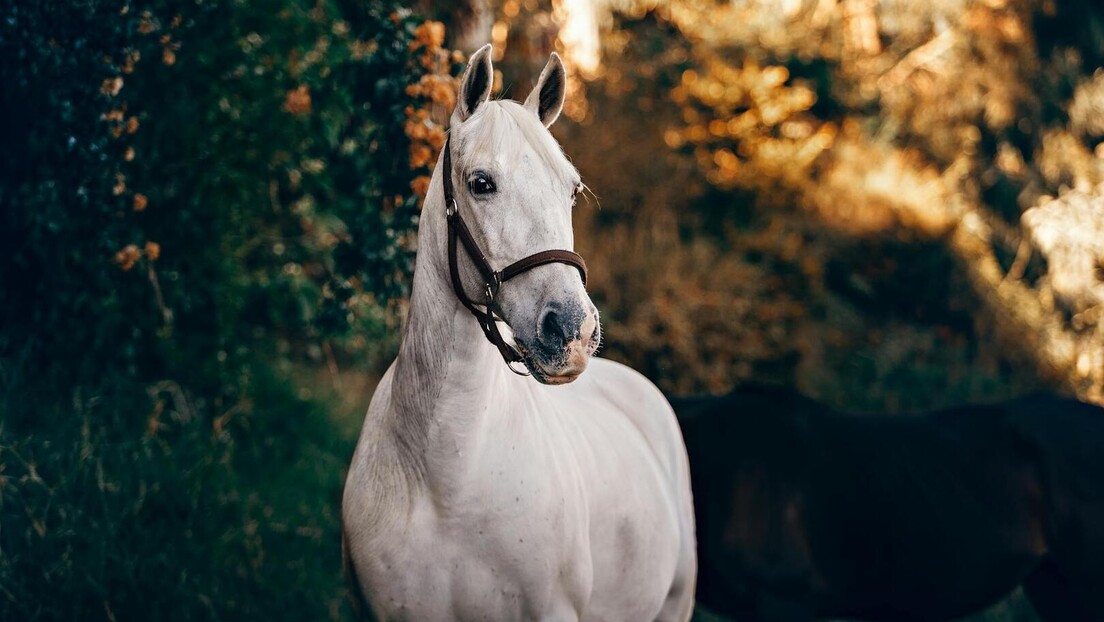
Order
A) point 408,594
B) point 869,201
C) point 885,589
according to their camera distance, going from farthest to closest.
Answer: point 869,201, point 885,589, point 408,594

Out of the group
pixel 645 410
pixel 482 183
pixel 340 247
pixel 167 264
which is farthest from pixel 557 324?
pixel 167 264

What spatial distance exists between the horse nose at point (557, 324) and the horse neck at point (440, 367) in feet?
1.19

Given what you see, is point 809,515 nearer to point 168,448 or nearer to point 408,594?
point 408,594

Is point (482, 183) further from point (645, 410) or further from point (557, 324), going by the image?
point (645, 410)

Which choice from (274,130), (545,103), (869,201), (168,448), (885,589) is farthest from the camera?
(869,201)

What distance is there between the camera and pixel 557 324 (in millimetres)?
2111

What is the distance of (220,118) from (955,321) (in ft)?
28.6

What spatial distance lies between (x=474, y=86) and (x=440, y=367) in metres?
0.73

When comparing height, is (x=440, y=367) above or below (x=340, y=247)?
above

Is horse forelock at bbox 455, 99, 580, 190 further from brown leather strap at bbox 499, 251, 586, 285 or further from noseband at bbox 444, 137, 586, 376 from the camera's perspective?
brown leather strap at bbox 499, 251, 586, 285

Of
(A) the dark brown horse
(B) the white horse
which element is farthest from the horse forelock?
(A) the dark brown horse

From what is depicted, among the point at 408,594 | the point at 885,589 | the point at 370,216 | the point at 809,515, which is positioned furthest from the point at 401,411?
the point at 885,589

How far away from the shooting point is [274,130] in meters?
4.74

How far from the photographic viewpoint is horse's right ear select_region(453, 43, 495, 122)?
2.39 metres
